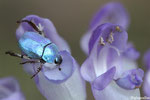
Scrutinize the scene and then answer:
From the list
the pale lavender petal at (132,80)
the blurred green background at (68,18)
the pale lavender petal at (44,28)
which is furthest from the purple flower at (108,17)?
the blurred green background at (68,18)

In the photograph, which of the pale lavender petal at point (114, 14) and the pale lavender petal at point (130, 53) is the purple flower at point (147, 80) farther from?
the pale lavender petal at point (114, 14)

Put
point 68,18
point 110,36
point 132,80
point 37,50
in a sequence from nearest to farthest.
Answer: point 37,50, point 132,80, point 110,36, point 68,18

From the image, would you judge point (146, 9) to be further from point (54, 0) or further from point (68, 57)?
point (68, 57)

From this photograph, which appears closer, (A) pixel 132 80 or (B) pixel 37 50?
(B) pixel 37 50

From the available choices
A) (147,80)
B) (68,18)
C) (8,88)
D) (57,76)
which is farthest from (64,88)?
(68,18)

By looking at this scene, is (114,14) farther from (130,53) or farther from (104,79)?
(104,79)
